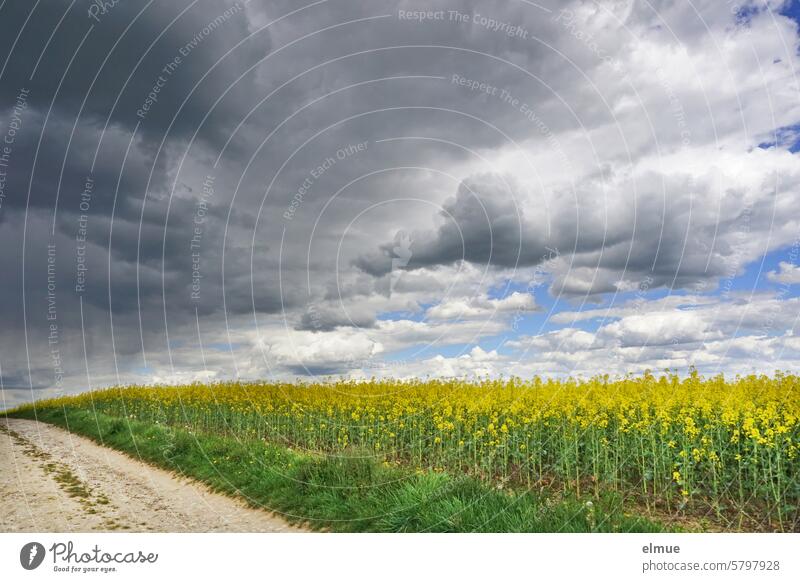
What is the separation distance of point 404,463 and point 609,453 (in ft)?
19.8

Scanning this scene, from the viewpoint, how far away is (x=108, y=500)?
14.4m

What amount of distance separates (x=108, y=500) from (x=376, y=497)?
791 cm

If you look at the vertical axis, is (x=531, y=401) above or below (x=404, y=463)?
above

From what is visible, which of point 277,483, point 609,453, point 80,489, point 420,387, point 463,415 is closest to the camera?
point 277,483

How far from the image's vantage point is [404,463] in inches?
684
